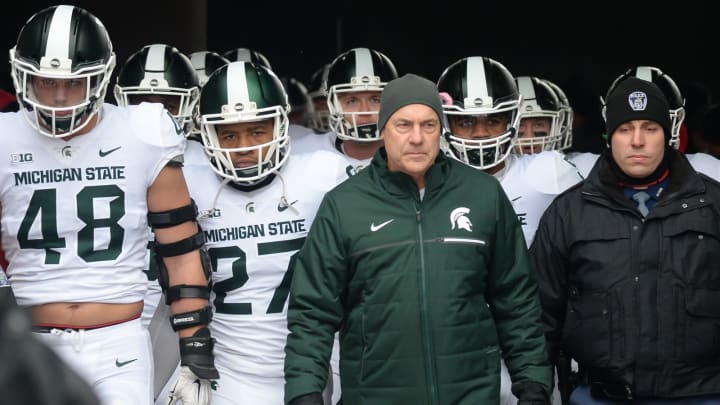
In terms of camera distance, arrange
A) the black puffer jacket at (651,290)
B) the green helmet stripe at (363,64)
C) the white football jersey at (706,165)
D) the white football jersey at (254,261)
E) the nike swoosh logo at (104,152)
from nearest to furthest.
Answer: the black puffer jacket at (651,290)
the nike swoosh logo at (104,152)
the white football jersey at (254,261)
the white football jersey at (706,165)
the green helmet stripe at (363,64)

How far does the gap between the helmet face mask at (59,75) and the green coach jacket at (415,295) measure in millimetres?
819

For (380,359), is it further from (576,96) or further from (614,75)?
(614,75)

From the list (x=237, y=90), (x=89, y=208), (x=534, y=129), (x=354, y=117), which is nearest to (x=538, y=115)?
(x=534, y=129)

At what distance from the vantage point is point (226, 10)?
984cm

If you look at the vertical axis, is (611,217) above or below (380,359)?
above

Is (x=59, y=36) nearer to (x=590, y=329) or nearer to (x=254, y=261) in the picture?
(x=254, y=261)

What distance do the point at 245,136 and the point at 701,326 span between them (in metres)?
1.65

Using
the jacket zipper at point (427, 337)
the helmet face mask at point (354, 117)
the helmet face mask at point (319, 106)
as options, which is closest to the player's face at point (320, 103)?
the helmet face mask at point (319, 106)

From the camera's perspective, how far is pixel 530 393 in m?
3.45

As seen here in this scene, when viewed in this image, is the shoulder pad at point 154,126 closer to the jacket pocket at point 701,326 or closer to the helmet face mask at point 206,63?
the jacket pocket at point 701,326

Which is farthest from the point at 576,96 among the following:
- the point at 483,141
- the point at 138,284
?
the point at 138,284

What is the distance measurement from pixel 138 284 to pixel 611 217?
1544mm

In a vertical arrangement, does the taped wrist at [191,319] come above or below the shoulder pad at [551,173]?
below

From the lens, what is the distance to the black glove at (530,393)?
136 inches
